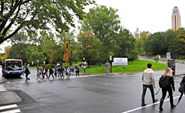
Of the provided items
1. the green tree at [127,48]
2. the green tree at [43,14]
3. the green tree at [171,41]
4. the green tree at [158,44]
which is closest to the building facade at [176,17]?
the green tree at [158,44]

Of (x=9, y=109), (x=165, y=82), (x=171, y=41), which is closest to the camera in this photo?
(x=165, y=82)

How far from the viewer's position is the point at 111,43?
4938cm

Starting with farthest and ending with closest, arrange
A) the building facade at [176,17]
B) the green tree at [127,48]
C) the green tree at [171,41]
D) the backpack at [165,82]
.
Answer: the building facade at [176,17] < the green tree at [171,41] < the green tree at [127,48] < the backpack at [165,82]

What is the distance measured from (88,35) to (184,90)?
40.2 m

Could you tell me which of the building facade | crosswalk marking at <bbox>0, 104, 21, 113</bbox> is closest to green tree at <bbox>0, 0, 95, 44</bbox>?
crosswalk marking at <bbox>0, 104, 21, 113</bbox>

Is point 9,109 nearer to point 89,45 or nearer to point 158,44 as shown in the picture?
point 89,45

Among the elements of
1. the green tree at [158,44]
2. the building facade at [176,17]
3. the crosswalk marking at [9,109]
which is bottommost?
the crosswalk marking at [9,109]

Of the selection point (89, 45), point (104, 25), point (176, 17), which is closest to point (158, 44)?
point (104, 25)

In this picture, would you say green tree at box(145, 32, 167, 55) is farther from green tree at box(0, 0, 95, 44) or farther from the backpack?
the backpack

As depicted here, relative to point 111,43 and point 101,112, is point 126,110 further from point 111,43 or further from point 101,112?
point 111,43

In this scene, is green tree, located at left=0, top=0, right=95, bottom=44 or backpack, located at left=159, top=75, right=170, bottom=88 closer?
backpack, located at left=159, top=75, right=170, bottom=88

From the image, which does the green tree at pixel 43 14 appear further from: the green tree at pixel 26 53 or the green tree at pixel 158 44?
the green tree at pixel 158 44

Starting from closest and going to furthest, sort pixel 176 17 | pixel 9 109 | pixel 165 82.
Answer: pixel 165 82 → pixel 9 109 → pixel 176 17

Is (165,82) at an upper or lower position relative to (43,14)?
lower
